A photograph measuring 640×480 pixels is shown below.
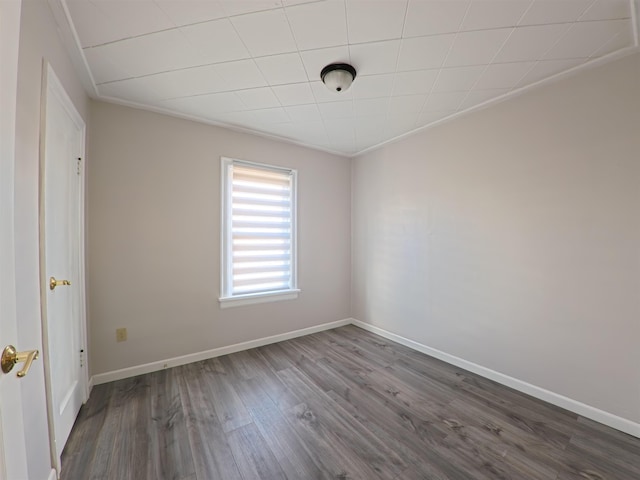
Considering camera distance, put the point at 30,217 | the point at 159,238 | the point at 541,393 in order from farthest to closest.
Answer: the point at 159,238 < the point at 541,393 < the point at 30,217

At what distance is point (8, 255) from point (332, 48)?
1.86 meters

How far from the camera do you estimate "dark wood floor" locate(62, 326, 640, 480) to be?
1442 millimetres

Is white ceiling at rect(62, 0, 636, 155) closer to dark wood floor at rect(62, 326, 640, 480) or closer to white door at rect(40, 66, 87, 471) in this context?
white door at rect(40, 66, 87, 471)

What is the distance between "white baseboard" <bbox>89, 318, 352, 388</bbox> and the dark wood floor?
0.09 m

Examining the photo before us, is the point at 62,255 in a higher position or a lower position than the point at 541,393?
higher

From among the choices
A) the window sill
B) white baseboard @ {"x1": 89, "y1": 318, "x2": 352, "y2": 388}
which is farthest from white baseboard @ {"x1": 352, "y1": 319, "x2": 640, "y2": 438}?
the window sill

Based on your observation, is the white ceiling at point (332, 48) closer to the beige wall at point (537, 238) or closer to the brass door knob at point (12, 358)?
the beige wall at point (537, 238)

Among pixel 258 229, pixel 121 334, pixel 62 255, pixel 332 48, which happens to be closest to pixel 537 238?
pixel 332 48

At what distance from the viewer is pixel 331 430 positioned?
1.73 meters

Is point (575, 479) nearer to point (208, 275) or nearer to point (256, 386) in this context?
point (256, 386)

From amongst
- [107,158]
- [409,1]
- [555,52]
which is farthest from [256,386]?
[555,52]

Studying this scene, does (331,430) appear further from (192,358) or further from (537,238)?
(537,238)

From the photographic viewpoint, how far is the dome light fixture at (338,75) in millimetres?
1801

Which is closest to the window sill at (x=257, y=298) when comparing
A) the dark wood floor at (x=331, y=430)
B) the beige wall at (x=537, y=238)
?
the dark wood floor at (x=331, y=430)
